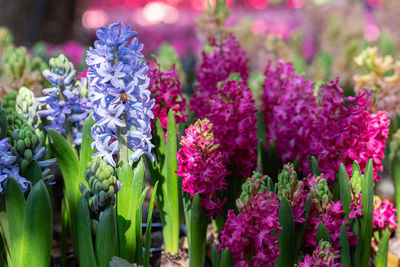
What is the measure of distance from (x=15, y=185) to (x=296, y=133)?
906 millimetres

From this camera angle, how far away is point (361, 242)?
1.27m

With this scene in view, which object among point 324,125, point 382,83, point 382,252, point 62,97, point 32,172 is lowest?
point 382,252

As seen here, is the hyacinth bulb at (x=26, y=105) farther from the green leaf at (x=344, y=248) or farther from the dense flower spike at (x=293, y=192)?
the green leaf at (x=344, y=248)

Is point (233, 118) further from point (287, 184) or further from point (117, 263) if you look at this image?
point (117, 263)

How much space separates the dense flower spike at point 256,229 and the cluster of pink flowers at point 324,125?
14.0 inches

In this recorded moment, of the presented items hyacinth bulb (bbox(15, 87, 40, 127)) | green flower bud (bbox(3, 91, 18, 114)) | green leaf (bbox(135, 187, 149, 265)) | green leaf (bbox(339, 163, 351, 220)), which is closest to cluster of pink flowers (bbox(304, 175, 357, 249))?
green leaf (bbox(339, 163, 351, 220))

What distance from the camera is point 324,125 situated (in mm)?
1315

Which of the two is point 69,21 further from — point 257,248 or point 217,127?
point 257,248

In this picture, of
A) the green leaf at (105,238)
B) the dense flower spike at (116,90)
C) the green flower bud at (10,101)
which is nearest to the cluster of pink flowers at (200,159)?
the dense flower spike at (116,90)

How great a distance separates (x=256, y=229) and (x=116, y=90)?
1.49 feet

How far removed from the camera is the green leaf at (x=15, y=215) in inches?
40.6

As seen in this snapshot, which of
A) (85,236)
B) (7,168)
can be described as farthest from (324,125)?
(7,168)

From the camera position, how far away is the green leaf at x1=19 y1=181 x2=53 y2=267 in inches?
39.4

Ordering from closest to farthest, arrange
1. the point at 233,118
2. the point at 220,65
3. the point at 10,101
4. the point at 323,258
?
1. the point at 323,258
2. the point at 233,118
3. the point at 10,101
4. the point at 220,65
